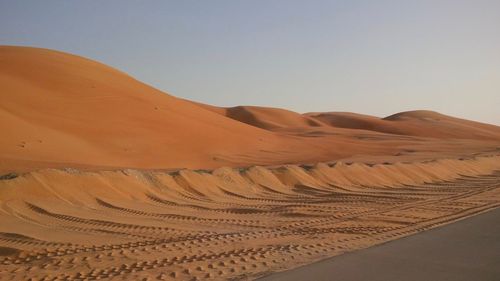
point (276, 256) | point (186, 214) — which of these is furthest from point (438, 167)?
point (276, 256)

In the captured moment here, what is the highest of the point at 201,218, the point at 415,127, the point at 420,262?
the point at 415,127

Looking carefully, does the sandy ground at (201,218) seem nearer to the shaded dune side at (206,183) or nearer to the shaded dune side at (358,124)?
the shaded dune side at (206,183)

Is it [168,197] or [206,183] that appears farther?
[206,183]

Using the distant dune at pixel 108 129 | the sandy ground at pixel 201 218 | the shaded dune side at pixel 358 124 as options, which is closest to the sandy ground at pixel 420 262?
the sandy ground at pixel 201 218

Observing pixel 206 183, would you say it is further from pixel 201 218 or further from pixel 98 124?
pixel 98 124

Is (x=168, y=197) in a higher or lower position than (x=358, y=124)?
lower

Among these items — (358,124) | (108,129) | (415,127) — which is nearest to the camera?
(108,129)

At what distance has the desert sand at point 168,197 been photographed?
7.07 metres

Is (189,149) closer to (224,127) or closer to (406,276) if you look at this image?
(224,127)

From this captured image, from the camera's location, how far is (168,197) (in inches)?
516

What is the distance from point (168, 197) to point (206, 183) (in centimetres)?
210

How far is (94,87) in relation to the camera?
34781 mm

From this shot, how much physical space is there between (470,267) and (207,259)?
350cm

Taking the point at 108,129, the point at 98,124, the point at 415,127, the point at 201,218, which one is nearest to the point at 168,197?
the point at 201,218
